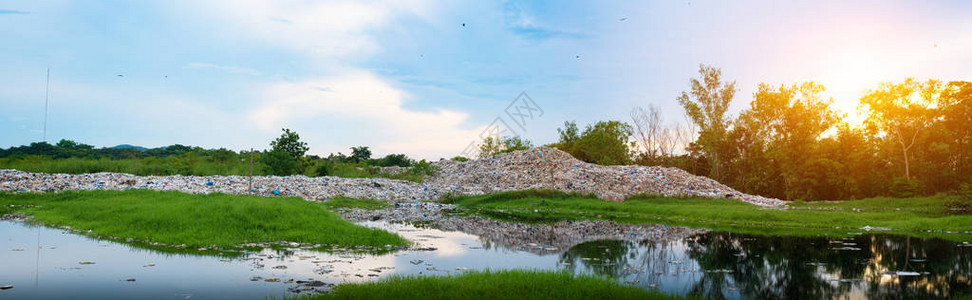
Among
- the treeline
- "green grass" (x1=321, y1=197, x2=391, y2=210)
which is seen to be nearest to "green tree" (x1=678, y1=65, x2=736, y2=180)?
the treeline

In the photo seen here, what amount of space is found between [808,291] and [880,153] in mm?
26454

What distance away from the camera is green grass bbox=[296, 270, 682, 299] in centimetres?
602

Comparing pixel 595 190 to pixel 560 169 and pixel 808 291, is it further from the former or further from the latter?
pixel 808 291

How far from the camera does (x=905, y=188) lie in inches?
979

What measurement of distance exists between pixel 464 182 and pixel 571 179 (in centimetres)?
653

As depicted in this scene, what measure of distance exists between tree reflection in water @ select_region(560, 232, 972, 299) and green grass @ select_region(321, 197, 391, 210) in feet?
39.6

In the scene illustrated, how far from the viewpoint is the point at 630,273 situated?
26.7 feet

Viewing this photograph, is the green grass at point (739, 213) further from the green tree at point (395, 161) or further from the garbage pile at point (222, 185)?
the green tree at point (395, 161)

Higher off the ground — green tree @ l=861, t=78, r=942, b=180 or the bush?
green tree @ l=861, t=78, r=942, b=180

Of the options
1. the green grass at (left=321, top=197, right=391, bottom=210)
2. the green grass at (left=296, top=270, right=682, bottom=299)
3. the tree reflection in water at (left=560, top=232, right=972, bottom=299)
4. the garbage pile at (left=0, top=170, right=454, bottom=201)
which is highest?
the garbage pile at (left=0, top=170, right=454, bottom=201)

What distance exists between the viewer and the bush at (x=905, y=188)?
24.6 meters

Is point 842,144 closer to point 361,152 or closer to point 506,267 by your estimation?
point 506,267

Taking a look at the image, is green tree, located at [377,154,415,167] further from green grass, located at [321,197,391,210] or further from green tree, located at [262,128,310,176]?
green grass, located at [321,197,391,210]

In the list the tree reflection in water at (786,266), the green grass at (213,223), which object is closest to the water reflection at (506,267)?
the tree reflection in water at (786,266)
